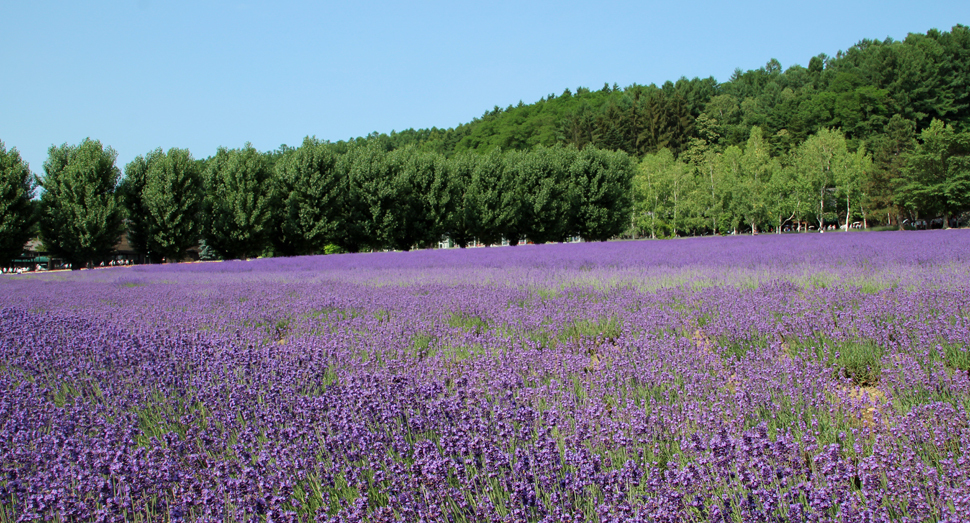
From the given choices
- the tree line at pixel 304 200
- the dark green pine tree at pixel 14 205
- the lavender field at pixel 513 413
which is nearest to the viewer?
the lavender field at pixel 513 413

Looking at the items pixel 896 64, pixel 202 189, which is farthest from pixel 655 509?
pixel 896 64

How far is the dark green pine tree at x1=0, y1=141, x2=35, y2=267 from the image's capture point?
94.0 ft

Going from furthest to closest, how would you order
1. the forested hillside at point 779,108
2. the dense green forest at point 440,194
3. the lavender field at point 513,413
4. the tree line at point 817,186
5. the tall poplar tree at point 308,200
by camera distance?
the forested hillside at point 779,108, the tall poplar tree at point 308,200, the tree line at point 817,186, the dense green forest at point 440,194, the lavender field at point 513,413

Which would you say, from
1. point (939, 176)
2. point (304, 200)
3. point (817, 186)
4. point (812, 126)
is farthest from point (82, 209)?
point (812, 126)

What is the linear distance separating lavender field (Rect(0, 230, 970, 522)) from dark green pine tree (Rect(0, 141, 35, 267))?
31.4 m

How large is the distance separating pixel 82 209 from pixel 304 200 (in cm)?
1141

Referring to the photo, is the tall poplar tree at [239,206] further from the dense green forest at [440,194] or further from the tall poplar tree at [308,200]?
the tall poplar tree at [308,200]

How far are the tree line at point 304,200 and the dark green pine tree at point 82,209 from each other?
65 mm

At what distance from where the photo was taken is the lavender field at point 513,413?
5.57 ft

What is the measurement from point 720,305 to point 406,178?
31172 millimetres

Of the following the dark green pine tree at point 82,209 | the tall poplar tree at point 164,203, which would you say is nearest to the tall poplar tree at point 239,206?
the tall poplar tree at point 164,203

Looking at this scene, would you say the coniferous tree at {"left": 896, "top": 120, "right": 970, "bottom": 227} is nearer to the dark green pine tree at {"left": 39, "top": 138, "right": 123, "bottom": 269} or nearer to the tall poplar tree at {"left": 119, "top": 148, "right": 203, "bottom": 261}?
the tall poplar tree at {"left": 119, "top": 148, "right": 203, "bottom": 261}

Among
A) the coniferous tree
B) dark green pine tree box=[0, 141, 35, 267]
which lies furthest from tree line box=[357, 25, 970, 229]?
dark green pine tree box=[0, 141, 35, 267]

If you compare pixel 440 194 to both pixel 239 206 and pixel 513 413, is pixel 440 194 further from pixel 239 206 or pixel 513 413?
pixel 513 413
